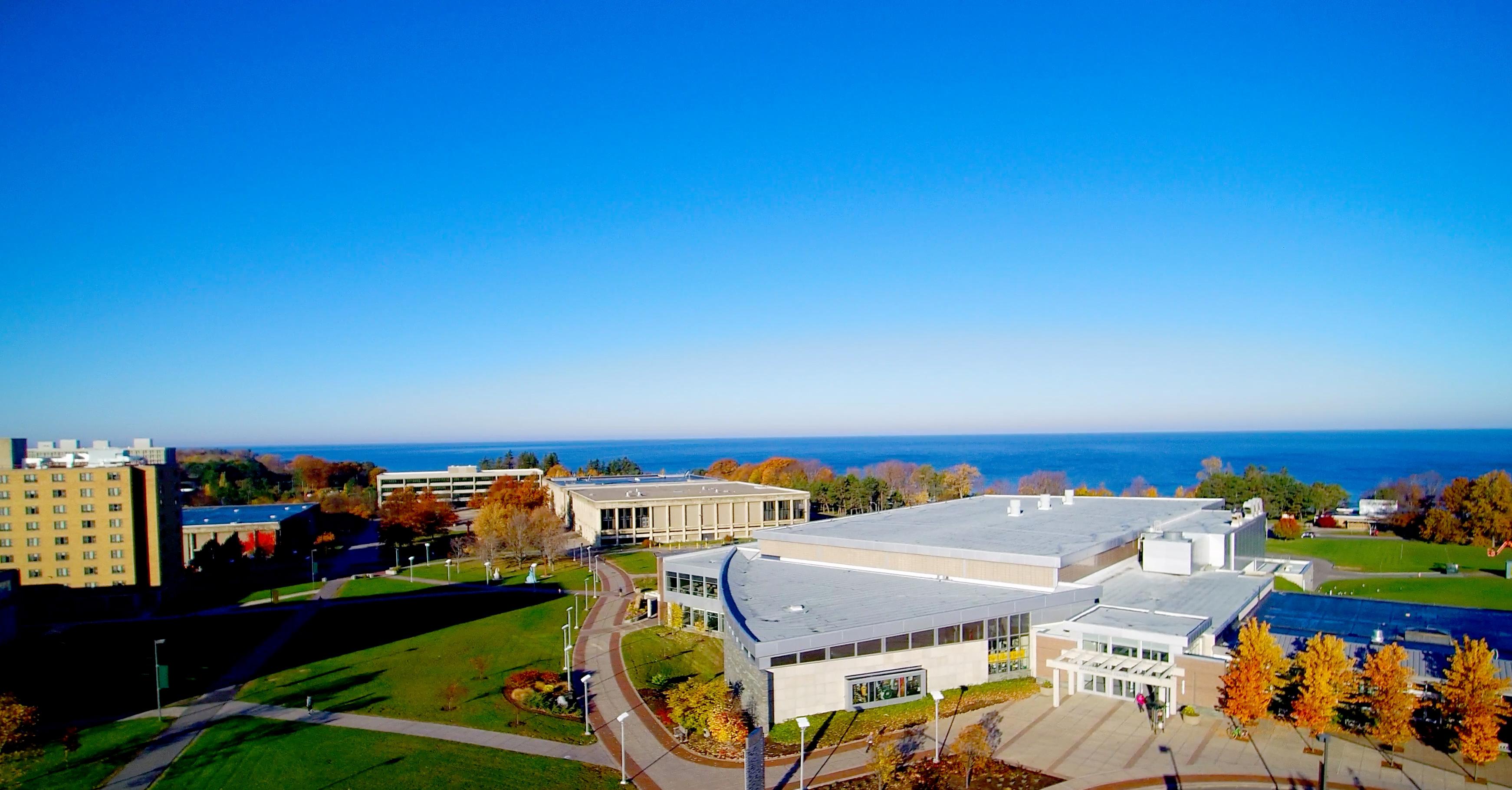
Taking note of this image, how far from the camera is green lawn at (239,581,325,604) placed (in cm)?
5334

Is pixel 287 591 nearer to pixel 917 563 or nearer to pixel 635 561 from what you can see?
pixel 635 561

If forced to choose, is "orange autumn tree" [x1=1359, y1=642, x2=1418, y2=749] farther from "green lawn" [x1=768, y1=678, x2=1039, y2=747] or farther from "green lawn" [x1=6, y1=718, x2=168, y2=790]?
"green lawn" [x1=6, y1=718, x2=168, y2=790]

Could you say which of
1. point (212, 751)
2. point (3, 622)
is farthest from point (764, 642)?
point (3, 622)

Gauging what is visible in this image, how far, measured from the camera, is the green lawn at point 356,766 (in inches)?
901

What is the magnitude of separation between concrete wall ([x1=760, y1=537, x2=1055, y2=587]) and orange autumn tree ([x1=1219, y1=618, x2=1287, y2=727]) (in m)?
8.55

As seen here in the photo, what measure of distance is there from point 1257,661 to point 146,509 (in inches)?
2530

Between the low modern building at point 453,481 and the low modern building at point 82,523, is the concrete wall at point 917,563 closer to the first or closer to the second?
the low modern building at point 82,523

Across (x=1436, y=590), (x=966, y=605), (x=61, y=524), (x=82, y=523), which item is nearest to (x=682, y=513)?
(x=82, y=523)

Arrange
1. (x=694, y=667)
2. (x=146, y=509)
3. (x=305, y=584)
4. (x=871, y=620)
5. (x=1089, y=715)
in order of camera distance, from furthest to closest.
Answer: (x=305, y=584) < (x=146, y=509) < (x=694, y=667) < (x=871, y=620) < (x=1089, y=715)

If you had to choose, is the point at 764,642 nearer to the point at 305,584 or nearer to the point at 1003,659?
the point at 1003,659

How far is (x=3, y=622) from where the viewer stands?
43062mm

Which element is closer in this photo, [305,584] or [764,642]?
[764,642]

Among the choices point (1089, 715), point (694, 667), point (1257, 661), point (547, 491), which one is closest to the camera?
point (1257, 661)

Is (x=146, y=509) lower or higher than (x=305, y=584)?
higher
